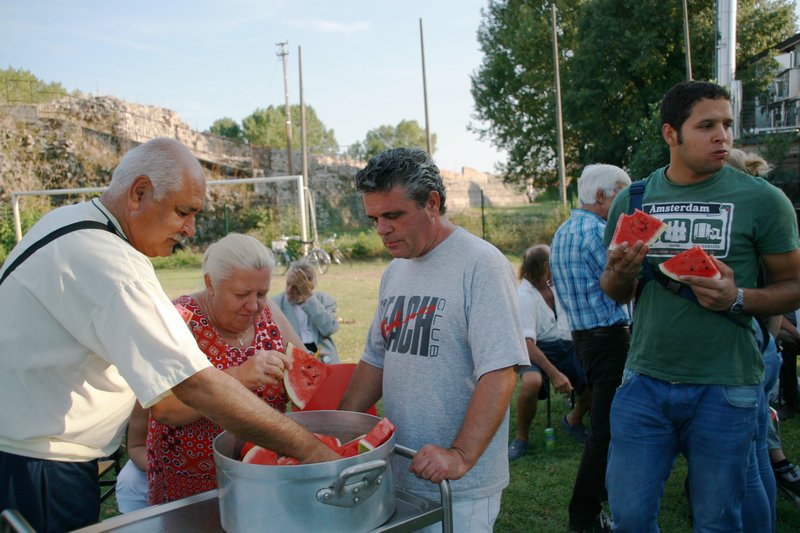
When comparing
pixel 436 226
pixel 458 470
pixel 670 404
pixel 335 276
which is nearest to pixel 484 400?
pixel 458 470

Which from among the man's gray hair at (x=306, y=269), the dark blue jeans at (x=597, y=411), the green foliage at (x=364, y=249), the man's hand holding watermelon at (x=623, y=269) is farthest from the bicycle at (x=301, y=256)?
the man's hand holding watermelon at (x=623, y=269)

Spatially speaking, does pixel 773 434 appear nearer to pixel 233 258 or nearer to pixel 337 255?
pixel 233 258

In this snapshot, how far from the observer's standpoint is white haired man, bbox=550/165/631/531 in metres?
3.92

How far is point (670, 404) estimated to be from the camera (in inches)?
107

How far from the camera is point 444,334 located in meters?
2.31

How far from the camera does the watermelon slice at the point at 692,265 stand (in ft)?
8.25

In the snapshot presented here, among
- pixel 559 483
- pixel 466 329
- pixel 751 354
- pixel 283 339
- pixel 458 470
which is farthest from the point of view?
pixel 559 483

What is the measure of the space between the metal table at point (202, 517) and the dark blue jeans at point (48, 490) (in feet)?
0.67

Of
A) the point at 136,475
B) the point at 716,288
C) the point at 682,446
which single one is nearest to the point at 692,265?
the point at 716,288

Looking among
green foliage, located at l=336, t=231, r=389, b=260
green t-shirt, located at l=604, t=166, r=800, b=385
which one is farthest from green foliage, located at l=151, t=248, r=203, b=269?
green t-shirt, located at l=604, t=166, r=800, b=385

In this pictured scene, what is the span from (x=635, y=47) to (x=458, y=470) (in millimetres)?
35341

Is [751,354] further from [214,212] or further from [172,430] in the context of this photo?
[214,212]

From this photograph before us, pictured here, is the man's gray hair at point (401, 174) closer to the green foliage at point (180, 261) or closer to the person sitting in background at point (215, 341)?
the person sitting in background at point (215, 341)

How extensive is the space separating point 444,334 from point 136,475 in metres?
1.92
